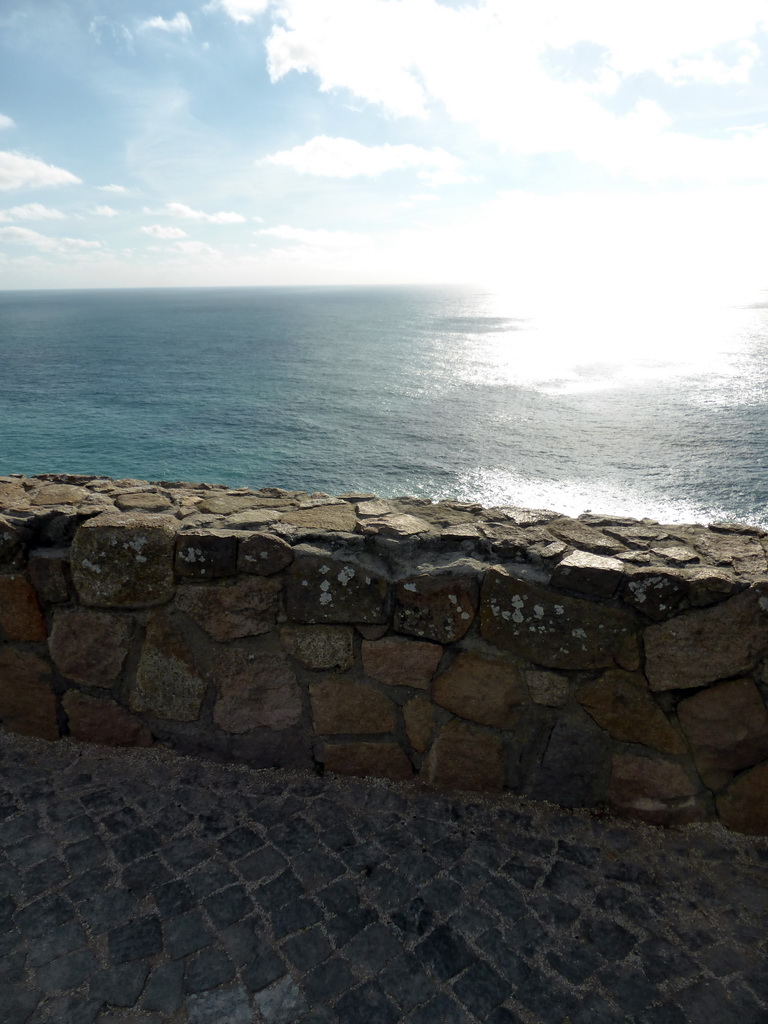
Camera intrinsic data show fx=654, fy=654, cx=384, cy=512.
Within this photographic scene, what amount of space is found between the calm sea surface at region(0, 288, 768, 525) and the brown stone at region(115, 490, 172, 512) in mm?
29730

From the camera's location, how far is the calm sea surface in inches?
1470

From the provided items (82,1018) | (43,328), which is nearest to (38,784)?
(82,1018)

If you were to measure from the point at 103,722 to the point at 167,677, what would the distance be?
65 cm

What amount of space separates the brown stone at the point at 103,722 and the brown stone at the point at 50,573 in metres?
0.74

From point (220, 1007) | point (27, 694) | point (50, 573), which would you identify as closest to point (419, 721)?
point (220, 1007)

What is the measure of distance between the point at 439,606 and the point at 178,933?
83.8 inches

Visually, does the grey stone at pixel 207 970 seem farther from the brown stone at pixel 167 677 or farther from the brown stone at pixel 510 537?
the brown stone at pixel 510 537

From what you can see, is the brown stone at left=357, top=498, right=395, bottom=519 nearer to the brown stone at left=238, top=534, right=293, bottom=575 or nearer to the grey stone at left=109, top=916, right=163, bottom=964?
A: the brown stone at left=238, top=534, right=293, bottom=575

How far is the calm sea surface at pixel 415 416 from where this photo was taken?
1470 inches

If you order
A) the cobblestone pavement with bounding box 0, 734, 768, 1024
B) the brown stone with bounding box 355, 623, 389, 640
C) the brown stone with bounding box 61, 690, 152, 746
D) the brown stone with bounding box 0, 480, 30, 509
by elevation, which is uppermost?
the brown stone with bounding box 0, 480, 30, 509

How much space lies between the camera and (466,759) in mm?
4172

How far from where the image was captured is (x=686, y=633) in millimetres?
3650

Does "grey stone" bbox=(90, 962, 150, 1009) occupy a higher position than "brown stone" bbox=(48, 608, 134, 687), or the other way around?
"brown stone" bbox=(48, 608, 134, 687)

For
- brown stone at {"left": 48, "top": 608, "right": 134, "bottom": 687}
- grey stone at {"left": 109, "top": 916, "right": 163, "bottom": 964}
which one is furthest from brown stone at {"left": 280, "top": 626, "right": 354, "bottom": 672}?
grey stone at {"left": 109, "top": 916, "right": 163, "bottom": 964}
